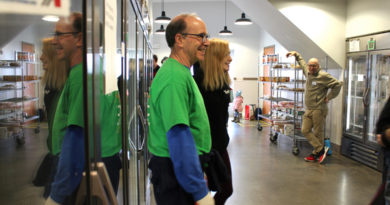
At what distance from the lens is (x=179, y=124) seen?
4.00 feet

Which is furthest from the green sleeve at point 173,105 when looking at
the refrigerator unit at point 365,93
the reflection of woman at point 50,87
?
the refrigerator unit at point 365,93

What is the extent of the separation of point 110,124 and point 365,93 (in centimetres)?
522

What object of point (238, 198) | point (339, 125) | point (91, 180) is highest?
point (91, 180)

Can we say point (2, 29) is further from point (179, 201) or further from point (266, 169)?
point (266, 169)

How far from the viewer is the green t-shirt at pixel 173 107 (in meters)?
1.22

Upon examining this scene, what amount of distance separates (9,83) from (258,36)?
11847 millimetres

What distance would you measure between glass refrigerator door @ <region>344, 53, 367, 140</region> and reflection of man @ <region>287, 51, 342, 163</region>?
43 centimetres

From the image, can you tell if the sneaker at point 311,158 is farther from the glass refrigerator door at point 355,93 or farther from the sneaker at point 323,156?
the glass refrigerator door at point 355,93

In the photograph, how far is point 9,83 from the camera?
0.39m

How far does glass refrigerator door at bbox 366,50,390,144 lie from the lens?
4.83 metres

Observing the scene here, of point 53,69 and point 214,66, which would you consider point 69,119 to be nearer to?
point 53,69

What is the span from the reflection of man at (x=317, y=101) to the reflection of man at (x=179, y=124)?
14.3ft

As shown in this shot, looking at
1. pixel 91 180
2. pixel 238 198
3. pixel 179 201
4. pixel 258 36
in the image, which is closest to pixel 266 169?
pixel 238 198

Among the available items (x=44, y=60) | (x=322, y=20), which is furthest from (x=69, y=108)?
(x=322, y=20)
